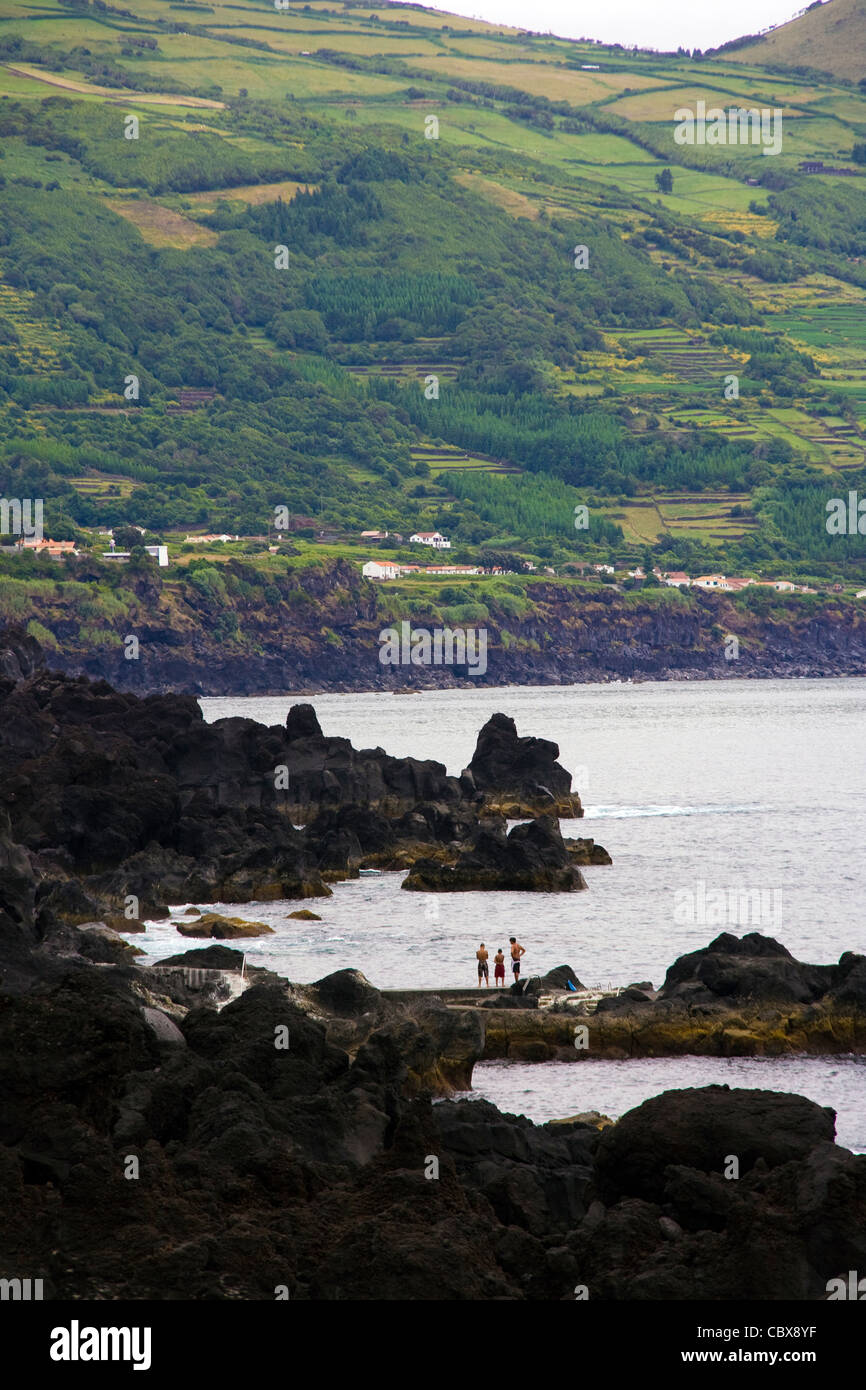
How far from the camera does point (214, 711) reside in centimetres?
16350

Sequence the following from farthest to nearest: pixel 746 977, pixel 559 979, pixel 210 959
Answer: pixel 559 979, pixel 210 959, pixel 746 977

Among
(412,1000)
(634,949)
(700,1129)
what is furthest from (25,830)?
(700,1129)

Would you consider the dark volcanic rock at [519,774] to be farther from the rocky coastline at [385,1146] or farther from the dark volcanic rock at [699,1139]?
the dark volcanic rock at [699,1139]

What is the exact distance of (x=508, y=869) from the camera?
185 ft

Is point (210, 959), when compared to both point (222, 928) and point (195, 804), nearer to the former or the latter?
point (222, 928)

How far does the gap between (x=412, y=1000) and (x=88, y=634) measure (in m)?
157

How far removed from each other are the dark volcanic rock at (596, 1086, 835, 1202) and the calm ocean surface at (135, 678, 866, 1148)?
7429 millimetres

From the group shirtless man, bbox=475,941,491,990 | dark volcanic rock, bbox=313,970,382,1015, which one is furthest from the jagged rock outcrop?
dark volcanic rock, bbox=313,970,382,1015

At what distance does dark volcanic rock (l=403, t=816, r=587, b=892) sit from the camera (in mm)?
55781

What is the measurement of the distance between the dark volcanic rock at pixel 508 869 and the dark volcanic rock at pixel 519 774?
50.2ft

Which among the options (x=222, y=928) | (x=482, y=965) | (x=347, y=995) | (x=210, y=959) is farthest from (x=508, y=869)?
(x=347, y=995)

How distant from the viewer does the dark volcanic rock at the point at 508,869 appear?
5578 centimetres

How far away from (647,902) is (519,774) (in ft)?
66.9
